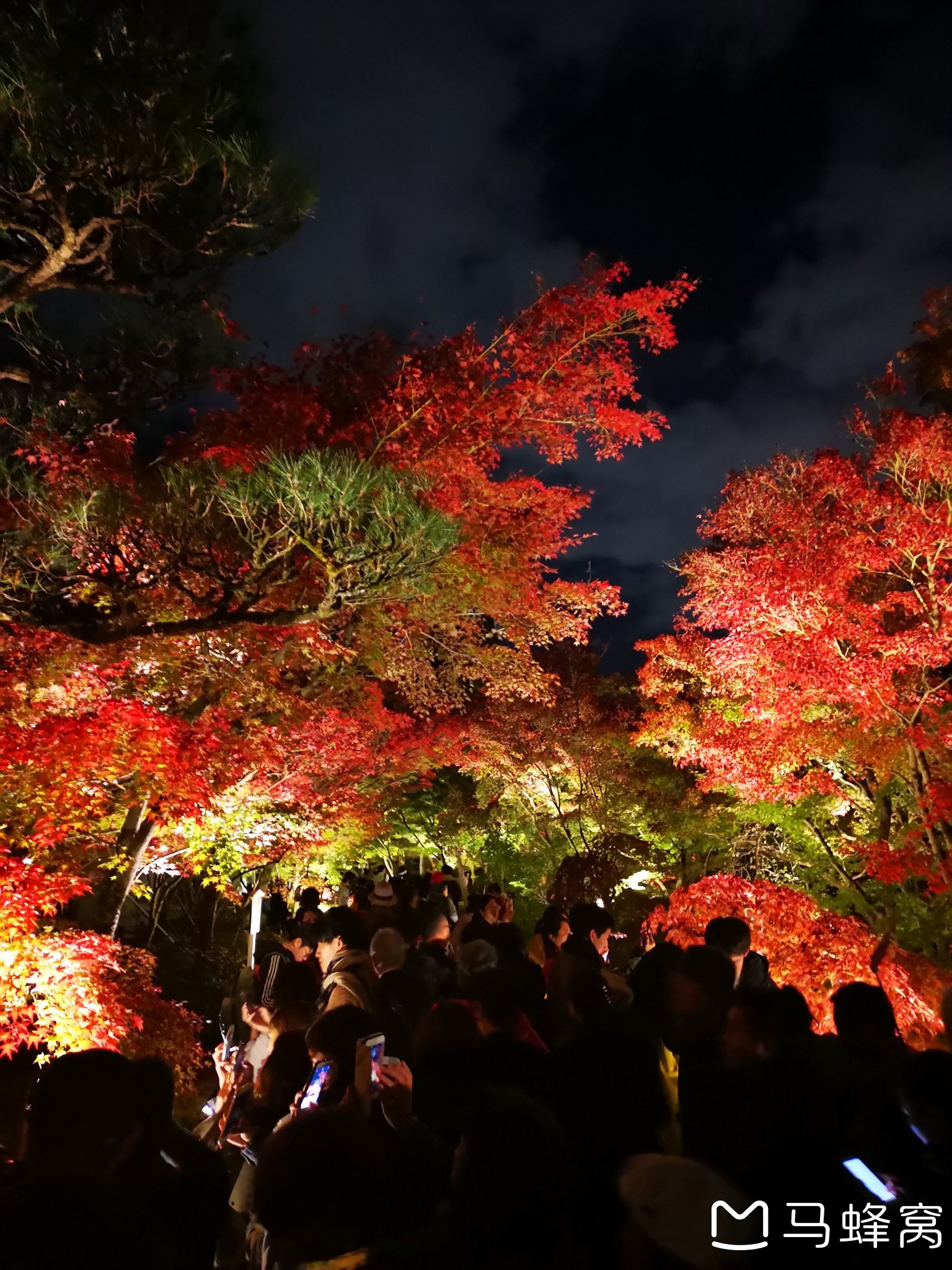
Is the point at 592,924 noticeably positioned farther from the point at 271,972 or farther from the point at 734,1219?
the point at 734,1219

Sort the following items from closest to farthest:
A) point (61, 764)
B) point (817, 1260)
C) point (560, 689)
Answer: point (817, 1260) → point (61, 764) → point (560, 689)

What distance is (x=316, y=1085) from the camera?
129 inches

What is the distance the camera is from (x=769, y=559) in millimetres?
9867

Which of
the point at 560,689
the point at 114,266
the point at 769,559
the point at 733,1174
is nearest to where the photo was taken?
the point at 733,1174

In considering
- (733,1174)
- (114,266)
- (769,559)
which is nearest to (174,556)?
(114,266)

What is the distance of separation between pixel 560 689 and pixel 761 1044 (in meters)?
13.8

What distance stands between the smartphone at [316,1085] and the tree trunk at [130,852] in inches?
236

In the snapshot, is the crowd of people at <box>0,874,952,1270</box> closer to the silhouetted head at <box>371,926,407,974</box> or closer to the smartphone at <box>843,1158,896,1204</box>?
the smartphone at <box>843,1158,896,1204</box>

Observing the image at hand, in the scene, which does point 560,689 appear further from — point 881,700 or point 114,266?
point 114,266

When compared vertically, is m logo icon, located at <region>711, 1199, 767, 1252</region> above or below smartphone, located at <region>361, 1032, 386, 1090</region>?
below

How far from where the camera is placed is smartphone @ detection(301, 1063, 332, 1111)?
3229 mm

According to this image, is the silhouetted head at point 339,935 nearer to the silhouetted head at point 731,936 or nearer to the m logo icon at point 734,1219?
the silhouetted head at point 731,936

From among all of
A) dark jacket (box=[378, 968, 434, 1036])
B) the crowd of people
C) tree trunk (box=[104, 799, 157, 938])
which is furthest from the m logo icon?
tree trunk (box=[104, 799, 157, 938])

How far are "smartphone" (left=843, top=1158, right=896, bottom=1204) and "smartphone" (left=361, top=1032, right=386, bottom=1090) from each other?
1.93m
